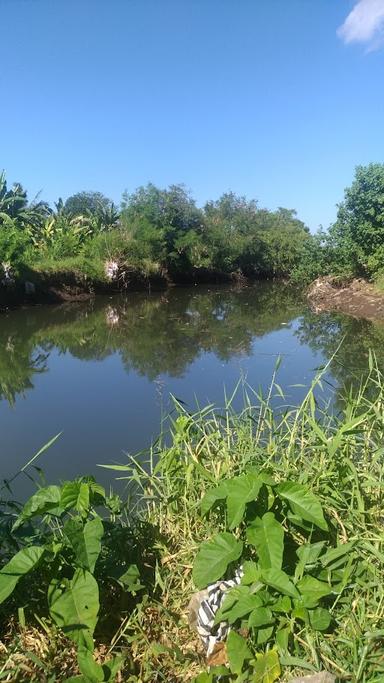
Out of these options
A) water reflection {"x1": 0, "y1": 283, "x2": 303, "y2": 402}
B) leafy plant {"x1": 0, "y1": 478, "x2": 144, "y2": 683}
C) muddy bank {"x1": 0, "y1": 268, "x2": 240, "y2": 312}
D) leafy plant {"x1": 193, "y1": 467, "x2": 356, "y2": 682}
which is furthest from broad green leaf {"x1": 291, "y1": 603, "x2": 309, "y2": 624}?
muddy bank {"x1": 0, "y1": 268, "x2": 240, "y2": 312}

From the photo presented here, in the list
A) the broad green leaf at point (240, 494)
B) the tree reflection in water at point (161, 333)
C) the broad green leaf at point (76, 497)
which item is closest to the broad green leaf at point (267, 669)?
the broad green leaf at point (240, 494)

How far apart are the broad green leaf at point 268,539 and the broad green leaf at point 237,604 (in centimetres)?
9

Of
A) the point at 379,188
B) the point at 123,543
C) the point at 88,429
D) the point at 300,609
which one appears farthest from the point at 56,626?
the point at 379,188

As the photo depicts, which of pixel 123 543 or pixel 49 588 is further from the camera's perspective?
pixel 123 543

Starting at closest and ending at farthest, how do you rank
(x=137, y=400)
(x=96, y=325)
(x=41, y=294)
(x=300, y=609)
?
(x=300, y=609), (x=137, y=400), (x=96, y=325), (x=41, y=294)

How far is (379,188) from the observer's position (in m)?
15.4

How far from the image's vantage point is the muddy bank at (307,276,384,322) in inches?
578

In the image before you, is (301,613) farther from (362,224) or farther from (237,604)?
(362,224)

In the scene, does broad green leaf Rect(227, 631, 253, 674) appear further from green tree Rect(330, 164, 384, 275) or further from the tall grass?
green tree Rect(330, 164, 384, 275)

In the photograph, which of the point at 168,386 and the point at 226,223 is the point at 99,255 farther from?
the point at 168,386

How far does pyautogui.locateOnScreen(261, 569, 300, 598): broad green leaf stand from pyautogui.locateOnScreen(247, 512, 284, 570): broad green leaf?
19 millimetres

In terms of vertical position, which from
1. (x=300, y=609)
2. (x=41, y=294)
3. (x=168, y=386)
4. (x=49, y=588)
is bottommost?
(x=168, y=386)

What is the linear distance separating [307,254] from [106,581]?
63.0 ft

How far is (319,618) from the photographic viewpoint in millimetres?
1427
